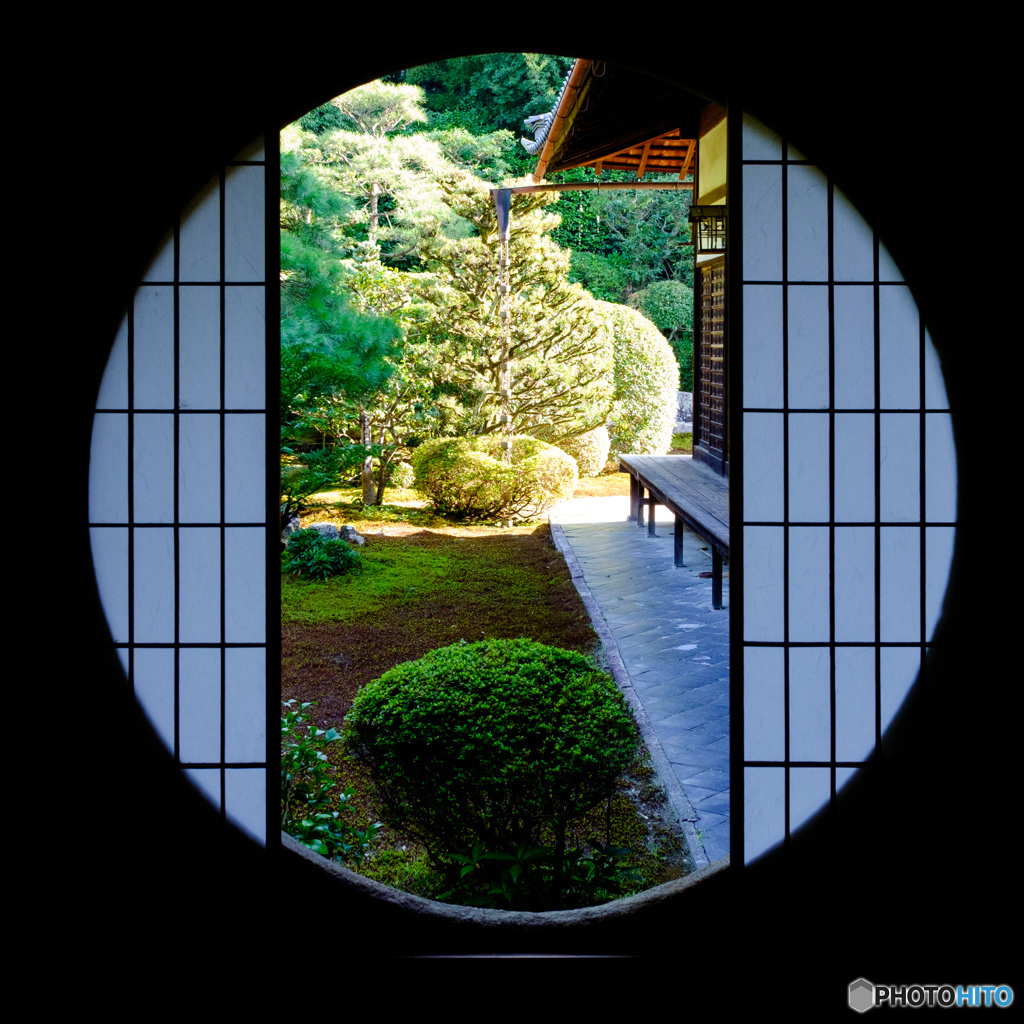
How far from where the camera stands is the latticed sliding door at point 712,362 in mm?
9312

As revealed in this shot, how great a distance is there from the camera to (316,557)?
9.60 m

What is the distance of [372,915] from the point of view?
3232mm

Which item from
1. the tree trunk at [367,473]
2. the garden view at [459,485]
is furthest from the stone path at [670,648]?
the tree trunk at [367,473]

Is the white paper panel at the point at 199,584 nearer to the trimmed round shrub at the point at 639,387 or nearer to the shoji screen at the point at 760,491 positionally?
the shoji screen at the point at 760,491

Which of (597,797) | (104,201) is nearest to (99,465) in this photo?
(104,201)

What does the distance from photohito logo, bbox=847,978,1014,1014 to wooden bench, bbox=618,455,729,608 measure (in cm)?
335

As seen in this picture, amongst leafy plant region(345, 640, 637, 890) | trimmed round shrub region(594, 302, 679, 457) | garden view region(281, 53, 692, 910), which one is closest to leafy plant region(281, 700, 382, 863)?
garden view region(281, 53, 692, 910)

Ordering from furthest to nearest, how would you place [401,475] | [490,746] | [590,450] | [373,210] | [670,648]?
1. [373,210]
2. [590,450]
3. [401,475]
4. [670,648]
5. [490,746]

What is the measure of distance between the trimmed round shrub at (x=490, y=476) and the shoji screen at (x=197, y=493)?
8613mm

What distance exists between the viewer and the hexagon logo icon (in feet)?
9.64

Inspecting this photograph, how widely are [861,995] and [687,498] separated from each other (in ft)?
17.3

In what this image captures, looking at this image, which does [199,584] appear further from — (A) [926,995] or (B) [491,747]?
(A) [926,995]

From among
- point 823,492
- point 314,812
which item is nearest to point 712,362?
point 823,492

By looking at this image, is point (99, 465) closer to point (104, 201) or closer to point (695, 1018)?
point (104, 201)
